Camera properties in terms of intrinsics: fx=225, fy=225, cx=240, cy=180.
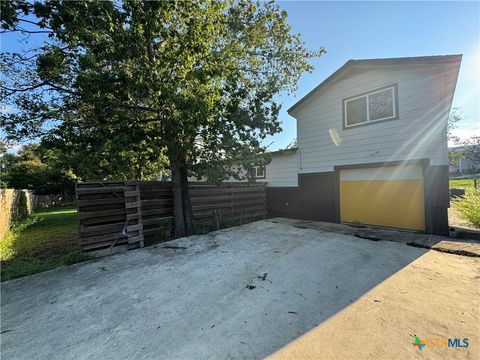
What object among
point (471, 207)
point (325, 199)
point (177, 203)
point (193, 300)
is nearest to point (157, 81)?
point (177, 203)

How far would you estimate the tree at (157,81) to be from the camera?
481 centimetres

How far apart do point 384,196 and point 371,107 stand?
10.1 feet

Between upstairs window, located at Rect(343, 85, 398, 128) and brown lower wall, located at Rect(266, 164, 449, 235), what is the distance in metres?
1.99

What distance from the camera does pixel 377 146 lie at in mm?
7484

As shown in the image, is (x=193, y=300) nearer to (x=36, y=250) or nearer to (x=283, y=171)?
(x=36, y=250)

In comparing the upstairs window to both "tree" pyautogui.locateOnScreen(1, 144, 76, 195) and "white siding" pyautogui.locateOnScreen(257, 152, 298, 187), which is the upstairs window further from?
"tree" pyautogui.locateOnScreen(1, 144, 76, 195)

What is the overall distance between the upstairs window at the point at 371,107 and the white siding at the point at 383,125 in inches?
6.2

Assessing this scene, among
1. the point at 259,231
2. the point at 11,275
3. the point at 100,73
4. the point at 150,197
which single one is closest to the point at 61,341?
the point at 11,275

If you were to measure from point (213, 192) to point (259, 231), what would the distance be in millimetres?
2320

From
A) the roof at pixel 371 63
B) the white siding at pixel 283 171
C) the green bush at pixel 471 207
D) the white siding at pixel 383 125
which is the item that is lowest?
the green bush at pixel 471 207

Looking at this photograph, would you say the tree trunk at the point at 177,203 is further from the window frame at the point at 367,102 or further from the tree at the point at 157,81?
the window frame at the point at 367,102

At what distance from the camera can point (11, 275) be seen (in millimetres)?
4246

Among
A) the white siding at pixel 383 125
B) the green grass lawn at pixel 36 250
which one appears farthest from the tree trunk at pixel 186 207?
the white siding at pixel 383 125

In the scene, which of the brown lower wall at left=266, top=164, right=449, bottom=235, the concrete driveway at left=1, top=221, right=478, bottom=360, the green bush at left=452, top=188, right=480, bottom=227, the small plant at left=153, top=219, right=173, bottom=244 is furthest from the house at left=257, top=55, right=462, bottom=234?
the small plant at left=153, top=219, right=173, bottom=244
